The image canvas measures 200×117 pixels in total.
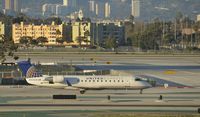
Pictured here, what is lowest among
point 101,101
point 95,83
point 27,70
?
point 101,101

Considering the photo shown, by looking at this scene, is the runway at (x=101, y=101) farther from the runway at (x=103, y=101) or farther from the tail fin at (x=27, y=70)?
the tail fin at (x=27, y=70)

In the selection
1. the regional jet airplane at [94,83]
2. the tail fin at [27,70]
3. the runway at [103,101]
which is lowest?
the runway at [103,101]

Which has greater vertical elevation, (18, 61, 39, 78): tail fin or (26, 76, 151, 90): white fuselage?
(18, 61, 39, 78): tail fin

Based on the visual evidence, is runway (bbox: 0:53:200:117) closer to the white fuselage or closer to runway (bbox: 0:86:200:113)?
runway (bbox: 0:86:200:113)

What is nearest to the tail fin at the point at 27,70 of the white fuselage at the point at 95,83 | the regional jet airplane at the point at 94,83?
the regional jet airplane at the point at 94,83

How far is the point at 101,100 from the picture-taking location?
215ft

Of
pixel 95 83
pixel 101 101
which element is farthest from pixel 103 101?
pixel 95 83

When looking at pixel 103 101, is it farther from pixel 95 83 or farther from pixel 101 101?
pixel 95 83

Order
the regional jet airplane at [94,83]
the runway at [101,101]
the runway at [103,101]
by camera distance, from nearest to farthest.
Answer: the runway at [101,101], the runway at [103,101], the regional jet airplane at [94,83]

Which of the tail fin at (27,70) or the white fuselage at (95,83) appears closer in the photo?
the white fuselage at (95,83)

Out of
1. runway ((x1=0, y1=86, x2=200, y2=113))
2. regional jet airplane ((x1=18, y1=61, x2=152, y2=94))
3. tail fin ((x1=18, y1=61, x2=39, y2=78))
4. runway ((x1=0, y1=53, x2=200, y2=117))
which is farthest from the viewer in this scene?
tail fin ((x1=18, y1=61, x2=39, y2=78))

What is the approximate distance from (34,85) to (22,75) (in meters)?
3.85

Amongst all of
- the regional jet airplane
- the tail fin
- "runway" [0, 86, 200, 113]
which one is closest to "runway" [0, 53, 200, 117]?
"runway" [0, 86, 200, 113]

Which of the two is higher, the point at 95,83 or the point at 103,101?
the point at 95,83
